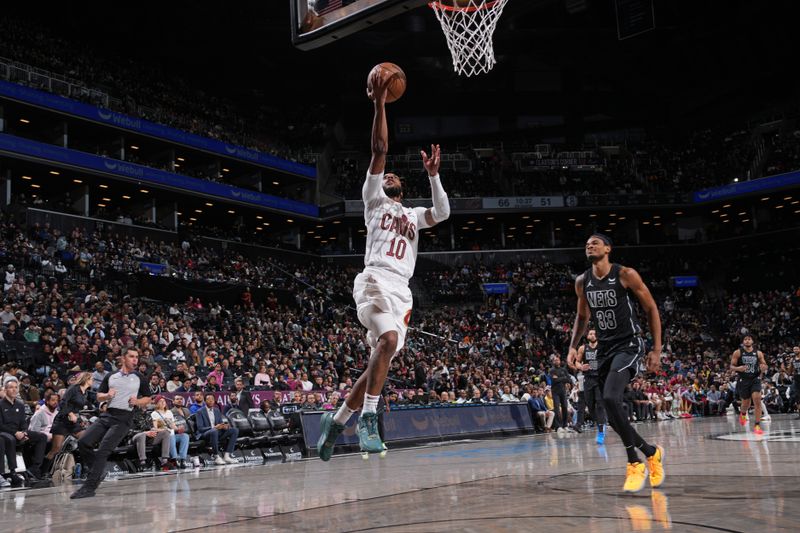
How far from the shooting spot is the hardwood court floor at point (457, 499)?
4605 mm

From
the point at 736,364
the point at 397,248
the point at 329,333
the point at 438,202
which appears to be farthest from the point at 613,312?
the point at 329,333

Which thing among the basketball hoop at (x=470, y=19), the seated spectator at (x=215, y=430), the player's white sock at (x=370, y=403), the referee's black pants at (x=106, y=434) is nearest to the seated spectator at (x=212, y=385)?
the seated spectator at (x=215, y=430)

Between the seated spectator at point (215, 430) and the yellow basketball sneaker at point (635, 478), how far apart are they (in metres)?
9.03

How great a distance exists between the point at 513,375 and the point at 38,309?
16978 millimetres

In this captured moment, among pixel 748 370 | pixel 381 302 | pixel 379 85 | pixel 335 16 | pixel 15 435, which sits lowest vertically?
pixel 15 435

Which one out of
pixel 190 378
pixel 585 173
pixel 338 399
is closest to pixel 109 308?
pixel 190 378

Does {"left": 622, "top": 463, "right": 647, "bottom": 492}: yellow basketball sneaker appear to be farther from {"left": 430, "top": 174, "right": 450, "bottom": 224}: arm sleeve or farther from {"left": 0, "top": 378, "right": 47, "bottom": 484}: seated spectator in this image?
{"left": 0, "top": 378, "right": 47, "bottom": 484}: seated spectator

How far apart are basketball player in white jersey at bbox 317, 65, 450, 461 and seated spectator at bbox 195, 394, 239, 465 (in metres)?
8.01

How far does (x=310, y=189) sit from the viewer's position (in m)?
46.2

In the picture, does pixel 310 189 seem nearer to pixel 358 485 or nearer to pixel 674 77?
pixel 674 77

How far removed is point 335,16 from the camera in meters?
9.46

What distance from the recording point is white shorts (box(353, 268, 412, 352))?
19.0 ft

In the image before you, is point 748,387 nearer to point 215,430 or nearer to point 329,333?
point 215,430

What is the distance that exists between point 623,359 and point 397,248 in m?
2.37
